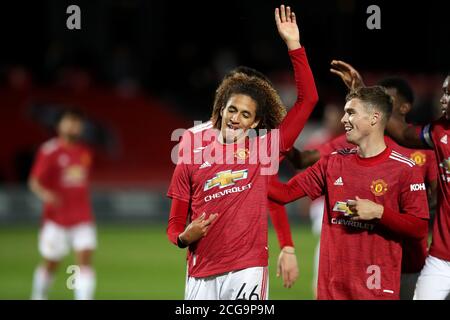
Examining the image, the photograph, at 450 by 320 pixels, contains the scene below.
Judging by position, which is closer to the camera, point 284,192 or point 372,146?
point 372,146

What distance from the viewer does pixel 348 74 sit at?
242 inches

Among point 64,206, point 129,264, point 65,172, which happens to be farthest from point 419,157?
point 129,264

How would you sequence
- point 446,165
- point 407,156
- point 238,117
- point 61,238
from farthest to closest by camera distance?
point 61,238 < point 407,156 < point 446,165 < point 238,117

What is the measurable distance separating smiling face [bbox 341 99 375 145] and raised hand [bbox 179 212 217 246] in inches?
43.9

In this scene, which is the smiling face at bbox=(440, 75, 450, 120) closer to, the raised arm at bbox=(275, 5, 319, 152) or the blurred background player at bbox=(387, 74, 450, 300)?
the blurred background player at bbox=(387, 74, 450, 300)

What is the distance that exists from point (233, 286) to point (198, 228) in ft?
1.98

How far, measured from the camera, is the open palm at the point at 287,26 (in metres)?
5.73

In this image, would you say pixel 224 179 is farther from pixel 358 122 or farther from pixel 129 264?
pixel 129 264

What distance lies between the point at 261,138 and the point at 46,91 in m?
15.4

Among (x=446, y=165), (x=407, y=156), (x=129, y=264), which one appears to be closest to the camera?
(x=446, y=165)

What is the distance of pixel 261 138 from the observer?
5.88m

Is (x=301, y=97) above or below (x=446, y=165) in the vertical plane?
above
